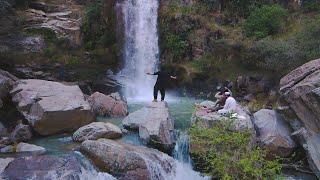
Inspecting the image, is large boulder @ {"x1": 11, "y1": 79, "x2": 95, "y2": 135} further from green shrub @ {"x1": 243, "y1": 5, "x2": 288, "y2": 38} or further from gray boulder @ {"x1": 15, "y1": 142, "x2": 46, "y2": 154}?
green shrub @ {"x1": 243, "y1": 5, "x2": 288, "y2": 38}

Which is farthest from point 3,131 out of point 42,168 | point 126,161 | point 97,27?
point 97,27

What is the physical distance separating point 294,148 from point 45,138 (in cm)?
827

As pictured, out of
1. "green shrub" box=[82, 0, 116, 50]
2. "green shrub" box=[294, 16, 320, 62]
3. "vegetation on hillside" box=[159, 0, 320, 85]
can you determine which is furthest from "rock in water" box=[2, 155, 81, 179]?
"green shrub" box=[82, 0, 116, 50]

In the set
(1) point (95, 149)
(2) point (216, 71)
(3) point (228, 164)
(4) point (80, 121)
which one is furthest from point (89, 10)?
(3) point (228, 164)

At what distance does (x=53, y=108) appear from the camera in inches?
612

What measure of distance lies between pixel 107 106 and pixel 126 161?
261 inches

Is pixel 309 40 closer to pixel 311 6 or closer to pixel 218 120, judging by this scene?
pixel 311 6

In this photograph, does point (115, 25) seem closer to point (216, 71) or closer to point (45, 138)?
point (216, 71)

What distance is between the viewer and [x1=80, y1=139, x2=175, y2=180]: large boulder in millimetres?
12125

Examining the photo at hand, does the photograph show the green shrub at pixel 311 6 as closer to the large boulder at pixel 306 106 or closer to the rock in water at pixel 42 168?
the large boulder at pixel 306 106

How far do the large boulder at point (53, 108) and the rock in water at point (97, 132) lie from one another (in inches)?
45.7

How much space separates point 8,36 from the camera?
2267 centimetres

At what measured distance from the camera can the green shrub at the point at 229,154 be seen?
11.5 meters

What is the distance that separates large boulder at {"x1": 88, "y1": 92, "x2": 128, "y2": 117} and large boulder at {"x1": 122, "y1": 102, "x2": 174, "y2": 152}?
8.10ft
